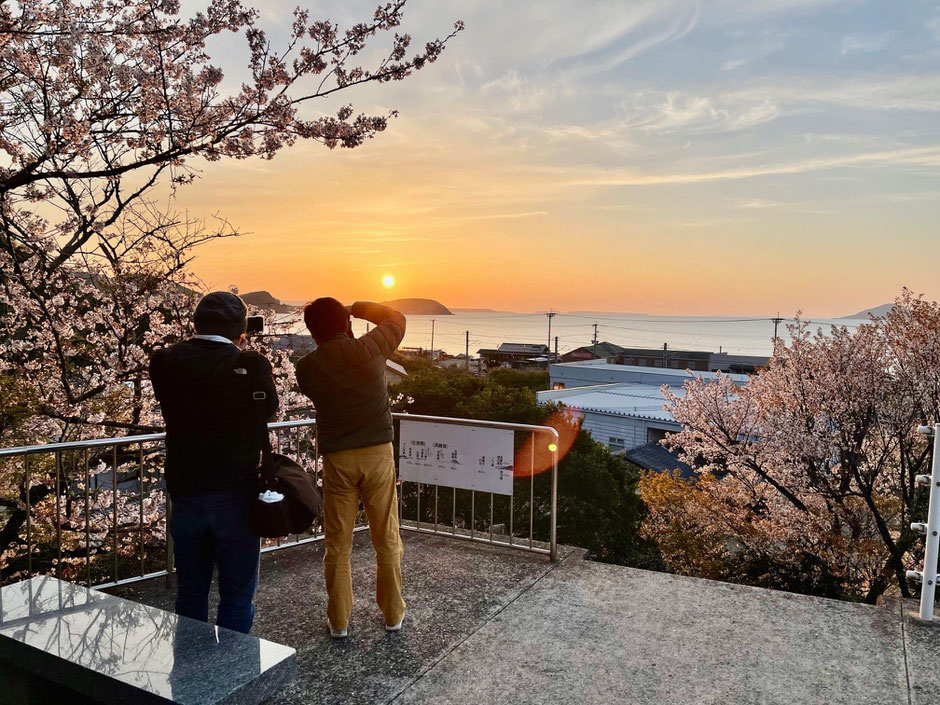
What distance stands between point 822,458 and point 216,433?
15212 mm

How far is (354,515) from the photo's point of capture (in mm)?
3994

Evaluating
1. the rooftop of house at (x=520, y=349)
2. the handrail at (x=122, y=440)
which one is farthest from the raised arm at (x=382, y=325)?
the rooftop of house at (x=520, y=349)

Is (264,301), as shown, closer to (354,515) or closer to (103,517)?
(103,517)

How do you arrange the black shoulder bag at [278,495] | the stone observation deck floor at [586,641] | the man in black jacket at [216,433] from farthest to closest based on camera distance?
1. the stone observation deck floor at [586,641]
2. the black shoulder bag at [278,495]
3. the man in black jacket at [216,433]

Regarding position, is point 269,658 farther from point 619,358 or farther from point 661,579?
point 619,358

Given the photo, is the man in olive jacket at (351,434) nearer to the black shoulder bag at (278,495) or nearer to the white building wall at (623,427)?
the black shoulder bag at (278,495)

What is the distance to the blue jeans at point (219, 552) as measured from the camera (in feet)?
10.2

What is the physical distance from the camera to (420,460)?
5.91 m

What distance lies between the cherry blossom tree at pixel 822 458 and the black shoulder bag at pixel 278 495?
544 inches

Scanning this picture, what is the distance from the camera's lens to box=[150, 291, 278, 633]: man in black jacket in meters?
3.00

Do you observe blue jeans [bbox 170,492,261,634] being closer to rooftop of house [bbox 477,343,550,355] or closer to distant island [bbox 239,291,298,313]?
distant island [bbox 239,291,298,313]

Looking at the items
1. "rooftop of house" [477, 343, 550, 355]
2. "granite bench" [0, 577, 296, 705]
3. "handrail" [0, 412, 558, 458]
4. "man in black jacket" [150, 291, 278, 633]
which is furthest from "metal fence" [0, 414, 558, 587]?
"rooftop of house" [477, 343, 550, 355]

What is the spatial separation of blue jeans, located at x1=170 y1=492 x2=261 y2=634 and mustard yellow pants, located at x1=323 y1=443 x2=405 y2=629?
0.70 m

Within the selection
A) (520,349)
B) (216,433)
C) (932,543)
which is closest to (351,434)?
(216,433)
